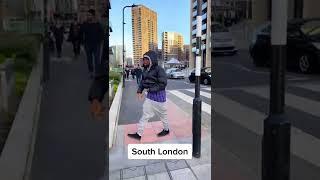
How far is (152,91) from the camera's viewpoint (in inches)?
134

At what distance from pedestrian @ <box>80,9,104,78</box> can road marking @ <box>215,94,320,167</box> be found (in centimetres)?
100

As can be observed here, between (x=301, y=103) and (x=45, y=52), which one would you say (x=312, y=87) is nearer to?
(x=301, y=103)

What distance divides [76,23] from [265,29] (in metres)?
1.41

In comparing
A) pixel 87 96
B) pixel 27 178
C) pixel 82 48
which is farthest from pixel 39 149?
pixel 82 48

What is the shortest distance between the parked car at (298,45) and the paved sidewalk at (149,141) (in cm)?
79

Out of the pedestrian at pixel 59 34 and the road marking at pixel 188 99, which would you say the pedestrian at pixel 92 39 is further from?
the road marking at pixel 188 99

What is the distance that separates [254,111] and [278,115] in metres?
0.74

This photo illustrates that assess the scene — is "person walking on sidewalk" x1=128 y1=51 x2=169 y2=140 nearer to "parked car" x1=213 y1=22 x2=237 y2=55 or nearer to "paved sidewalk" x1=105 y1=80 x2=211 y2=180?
"paved sidewalk" x1=105 y1=80 x2=211 y2=180

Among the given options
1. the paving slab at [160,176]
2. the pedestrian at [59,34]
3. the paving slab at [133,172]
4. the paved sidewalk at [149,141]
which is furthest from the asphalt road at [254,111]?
the pedestrian at [59,34]

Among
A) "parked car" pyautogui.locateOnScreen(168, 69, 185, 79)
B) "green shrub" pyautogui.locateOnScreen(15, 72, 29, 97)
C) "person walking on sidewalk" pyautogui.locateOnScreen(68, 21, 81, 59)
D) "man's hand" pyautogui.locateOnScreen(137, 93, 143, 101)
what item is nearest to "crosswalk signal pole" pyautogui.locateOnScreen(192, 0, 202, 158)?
"parked car" pyautogui.locateOnScreen(168, 69, 185, 79)

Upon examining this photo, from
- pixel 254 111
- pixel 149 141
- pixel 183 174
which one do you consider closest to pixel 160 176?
pixel 183 174

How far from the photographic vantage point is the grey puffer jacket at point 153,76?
3.36 meters

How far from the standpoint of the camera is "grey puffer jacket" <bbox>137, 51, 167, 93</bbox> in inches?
132

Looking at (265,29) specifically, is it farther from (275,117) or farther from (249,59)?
(275,117)
